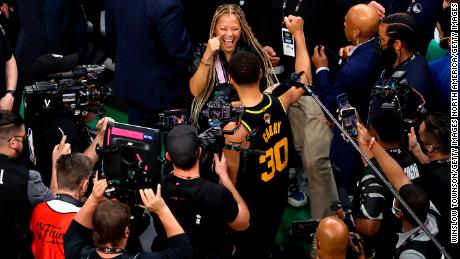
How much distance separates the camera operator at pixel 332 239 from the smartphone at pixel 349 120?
1.70ft

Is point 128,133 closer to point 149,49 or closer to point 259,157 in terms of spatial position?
point 259,157

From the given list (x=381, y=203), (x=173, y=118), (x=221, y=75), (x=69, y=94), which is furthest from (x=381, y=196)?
(x=69, y=94)

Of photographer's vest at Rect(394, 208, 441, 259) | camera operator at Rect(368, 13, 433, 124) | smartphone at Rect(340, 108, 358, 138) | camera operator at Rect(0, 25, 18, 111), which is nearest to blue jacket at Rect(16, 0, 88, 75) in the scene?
camera operator at Rect(0, 25, 18, 111)

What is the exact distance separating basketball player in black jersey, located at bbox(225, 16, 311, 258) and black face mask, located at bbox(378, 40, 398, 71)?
486mm

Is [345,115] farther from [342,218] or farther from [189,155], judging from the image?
[189,155]

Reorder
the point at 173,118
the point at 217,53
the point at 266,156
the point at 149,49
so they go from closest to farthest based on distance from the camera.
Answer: the point at 173,118, the point at 266,156, the point at 217,53, the point at 149,49

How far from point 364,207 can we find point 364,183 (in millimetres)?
133

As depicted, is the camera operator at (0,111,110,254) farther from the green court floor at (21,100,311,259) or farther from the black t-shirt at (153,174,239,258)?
the green court floor at (21,100,311,259)

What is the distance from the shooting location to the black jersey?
12.8ft

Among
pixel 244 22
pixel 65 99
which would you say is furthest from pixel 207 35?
pixel 65 99

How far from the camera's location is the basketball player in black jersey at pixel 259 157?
3902 mm

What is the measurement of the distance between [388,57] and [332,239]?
1.52 metres

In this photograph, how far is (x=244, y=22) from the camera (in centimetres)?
473

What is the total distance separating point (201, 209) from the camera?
338 cm
